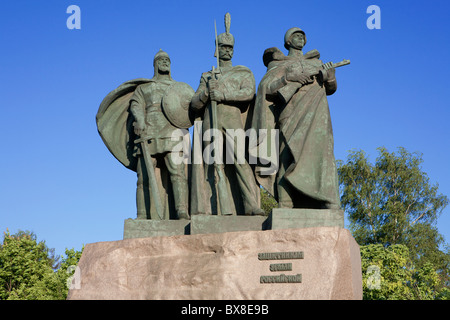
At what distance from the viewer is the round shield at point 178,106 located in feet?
32.1

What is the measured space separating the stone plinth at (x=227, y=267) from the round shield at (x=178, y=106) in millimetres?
2037

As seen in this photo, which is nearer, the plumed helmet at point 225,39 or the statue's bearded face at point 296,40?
the statue's bearded face at point 296,40

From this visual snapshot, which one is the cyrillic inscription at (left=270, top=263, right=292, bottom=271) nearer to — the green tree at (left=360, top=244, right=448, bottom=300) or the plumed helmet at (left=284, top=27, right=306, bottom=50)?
the plumed helmet at (left=284, top=27, right=306, bottom=50)

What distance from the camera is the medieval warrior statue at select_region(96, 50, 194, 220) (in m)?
9.59

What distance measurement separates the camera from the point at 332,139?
8.99 metres

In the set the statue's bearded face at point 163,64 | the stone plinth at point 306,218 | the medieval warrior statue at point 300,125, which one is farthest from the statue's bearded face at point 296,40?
the stone plinth at point 306,218

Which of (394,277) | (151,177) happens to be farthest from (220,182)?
(394,277)

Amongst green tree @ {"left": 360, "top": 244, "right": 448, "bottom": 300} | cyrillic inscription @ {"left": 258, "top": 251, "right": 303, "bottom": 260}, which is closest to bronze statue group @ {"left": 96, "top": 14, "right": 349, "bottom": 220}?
cyrillic inscription @ {"left": 258, "top": 251, "right": 303, "bottom": 260}

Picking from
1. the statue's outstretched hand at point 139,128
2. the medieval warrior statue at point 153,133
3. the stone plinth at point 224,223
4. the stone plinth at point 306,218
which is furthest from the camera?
A: the statue's outstretched hand at point 139,128

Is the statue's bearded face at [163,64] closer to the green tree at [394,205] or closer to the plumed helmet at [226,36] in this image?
the plumed helmet at [226,36]

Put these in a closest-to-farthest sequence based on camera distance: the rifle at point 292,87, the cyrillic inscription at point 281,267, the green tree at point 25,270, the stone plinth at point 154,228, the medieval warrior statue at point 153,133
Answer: the cyrillic inscription at point 281,267 → the rifle at point 292,87 → the stone plinth at point 154,228 → the medieval warrior statue at point 153,133 → the green tree at point 25,270

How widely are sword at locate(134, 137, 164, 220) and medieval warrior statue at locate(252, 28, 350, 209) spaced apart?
1616 mm
